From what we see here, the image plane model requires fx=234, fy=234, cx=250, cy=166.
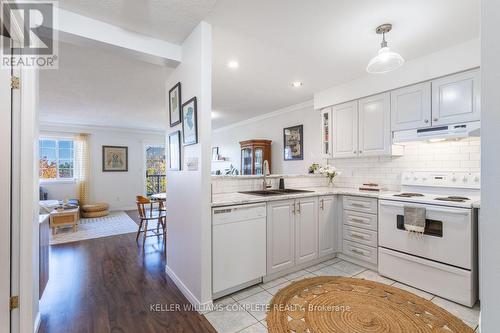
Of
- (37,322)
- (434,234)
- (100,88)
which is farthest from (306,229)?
(100,88)

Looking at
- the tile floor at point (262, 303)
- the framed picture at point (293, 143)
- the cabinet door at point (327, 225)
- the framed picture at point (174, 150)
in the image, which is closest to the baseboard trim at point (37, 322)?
the tile floor at point (262, 303)

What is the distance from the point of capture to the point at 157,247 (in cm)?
374

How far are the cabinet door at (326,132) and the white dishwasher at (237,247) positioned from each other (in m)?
1.90

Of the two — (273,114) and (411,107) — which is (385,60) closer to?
(411,107)

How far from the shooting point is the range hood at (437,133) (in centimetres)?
→ 239

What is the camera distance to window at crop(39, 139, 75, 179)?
20.7ft

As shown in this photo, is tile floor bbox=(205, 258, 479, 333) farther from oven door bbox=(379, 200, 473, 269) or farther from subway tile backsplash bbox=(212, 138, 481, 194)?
subway tile backsplash bbox=(212, 138, 481, 194)

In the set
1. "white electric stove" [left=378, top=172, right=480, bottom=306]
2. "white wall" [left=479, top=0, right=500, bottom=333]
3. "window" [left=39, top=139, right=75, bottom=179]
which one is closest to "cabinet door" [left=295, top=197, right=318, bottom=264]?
"white electric stove" [left=378, top=172, right=480, bottom=306]

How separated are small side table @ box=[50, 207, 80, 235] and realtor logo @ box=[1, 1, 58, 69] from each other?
12.8ft

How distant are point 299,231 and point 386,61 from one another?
193cm

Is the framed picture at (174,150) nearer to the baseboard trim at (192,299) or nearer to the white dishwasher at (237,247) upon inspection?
the white dishwasher at (237,247)

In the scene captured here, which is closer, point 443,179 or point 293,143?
point 443,179

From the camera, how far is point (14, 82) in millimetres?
1526

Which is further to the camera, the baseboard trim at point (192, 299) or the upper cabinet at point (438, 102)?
the upper cabinet at point (438, 102)
